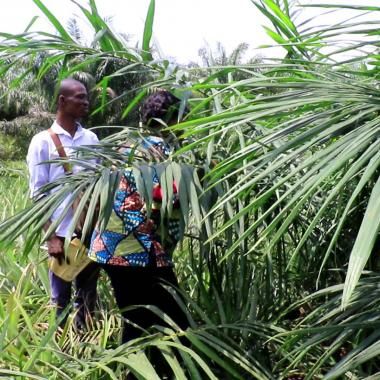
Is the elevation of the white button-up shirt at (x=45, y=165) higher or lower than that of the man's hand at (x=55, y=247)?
higher

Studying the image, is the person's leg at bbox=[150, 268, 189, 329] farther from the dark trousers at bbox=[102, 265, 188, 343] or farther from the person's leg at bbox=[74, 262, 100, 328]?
the person's leg at bbox=[74, 262, 100, 328]

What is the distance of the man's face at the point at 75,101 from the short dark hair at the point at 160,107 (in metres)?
0.70

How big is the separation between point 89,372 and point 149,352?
0.31 metres

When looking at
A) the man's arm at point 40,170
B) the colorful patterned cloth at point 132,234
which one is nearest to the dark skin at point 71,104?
the man's arm at point 40,170

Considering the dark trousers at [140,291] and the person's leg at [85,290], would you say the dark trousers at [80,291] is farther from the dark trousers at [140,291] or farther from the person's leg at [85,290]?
the dark trousers at [140,291]

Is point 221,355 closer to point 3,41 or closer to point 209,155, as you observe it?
point 209,155

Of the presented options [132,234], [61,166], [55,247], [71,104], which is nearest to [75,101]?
[71,104]

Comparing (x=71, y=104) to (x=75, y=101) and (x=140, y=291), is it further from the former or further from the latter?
(x=140, y=291)

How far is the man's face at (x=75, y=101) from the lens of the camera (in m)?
2.92

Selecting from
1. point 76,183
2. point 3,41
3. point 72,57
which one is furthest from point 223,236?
point 3,41

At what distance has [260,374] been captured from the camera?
189cm

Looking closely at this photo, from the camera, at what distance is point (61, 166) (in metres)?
2.81

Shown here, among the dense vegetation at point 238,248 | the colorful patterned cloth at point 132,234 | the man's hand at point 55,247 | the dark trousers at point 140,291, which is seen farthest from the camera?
the man's hand at point 55,247

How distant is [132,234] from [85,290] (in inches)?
29.5
